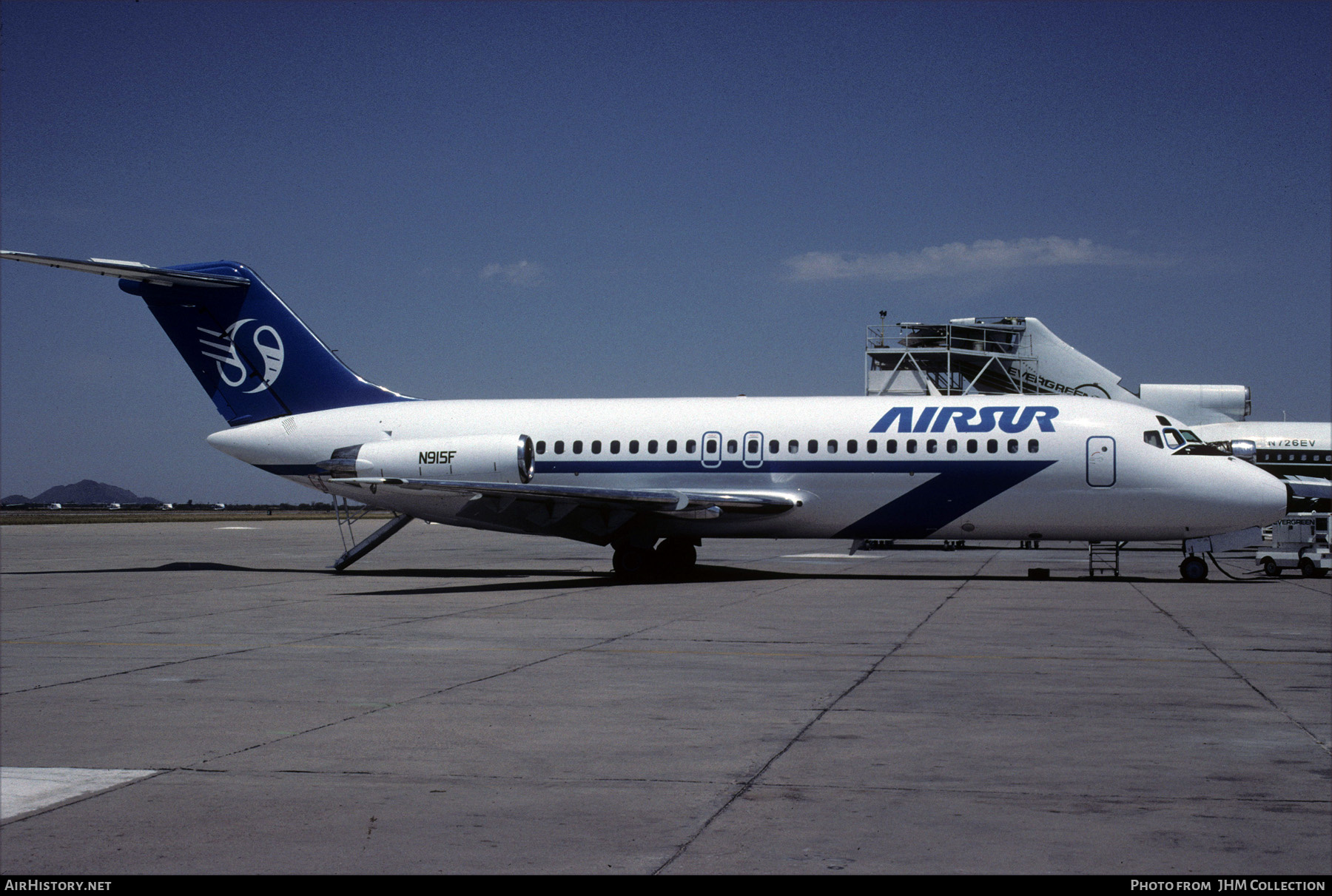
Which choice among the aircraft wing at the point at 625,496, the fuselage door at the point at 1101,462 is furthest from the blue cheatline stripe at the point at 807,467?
the fuselage door at the point at 1101,462

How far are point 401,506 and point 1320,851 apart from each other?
25.0 meters

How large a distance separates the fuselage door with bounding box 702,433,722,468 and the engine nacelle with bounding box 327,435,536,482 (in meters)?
4.00

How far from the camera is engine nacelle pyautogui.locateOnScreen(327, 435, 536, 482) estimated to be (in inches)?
1078

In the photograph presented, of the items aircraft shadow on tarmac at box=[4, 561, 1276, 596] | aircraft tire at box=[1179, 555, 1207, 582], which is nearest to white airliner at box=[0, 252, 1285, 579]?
aircraft tire at box=[1179, 555, 1207, 582]

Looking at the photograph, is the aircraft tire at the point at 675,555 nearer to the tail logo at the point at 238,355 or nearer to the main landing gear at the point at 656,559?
the main landing gear at the point at 656,559

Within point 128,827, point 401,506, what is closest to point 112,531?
point 401,506

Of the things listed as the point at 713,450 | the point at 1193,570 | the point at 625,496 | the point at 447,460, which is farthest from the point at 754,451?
the point at 1193,570

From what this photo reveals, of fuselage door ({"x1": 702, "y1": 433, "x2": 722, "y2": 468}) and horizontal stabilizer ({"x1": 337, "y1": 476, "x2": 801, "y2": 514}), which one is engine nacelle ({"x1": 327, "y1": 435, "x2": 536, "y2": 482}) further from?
fuselage door ({"x1": 702, "y1": 433, "x2": 722, "y2": 468})

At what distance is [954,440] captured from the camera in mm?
26438

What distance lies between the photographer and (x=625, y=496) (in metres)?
26.2

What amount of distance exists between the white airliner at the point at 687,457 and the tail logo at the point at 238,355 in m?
0.04

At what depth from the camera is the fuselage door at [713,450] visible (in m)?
27.7

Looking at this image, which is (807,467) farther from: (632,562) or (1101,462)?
(1101,462)
